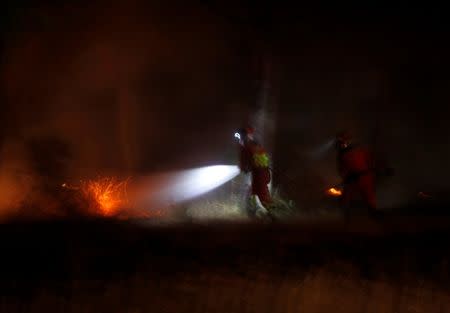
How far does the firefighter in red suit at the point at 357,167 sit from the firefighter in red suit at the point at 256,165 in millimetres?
1336

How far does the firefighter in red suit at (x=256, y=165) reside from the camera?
9680 mm

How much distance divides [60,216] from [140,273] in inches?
149

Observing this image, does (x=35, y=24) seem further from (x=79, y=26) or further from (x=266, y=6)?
(x=266, y=6)

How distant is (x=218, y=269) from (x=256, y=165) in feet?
11.4

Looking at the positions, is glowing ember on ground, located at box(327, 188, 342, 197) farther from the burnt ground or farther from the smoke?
the smoke

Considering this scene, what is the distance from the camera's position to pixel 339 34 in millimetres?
11211

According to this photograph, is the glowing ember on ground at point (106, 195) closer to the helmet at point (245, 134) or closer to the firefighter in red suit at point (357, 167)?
the helmet at point (245, 134)

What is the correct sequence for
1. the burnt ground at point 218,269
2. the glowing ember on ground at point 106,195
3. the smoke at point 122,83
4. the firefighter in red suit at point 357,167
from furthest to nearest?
the smoke at point 122,83 → the glowing ember on ground at point 106,195 → the firefighter in red suit at point 357,167 → the burnt ground at point 218,269

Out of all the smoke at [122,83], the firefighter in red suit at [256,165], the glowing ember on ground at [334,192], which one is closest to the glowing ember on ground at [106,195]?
the smoke at [122,83]


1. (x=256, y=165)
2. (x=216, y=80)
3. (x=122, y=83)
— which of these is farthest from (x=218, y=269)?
(x=122, y=83)

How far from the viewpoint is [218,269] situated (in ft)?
21.1

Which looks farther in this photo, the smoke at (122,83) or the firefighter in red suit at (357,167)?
the smoke at (122,83)

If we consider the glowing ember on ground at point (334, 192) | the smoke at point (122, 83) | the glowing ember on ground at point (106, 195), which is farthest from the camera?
the smoke at point (122, 83)

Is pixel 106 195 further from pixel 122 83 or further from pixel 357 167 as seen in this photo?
pixel 357 167
